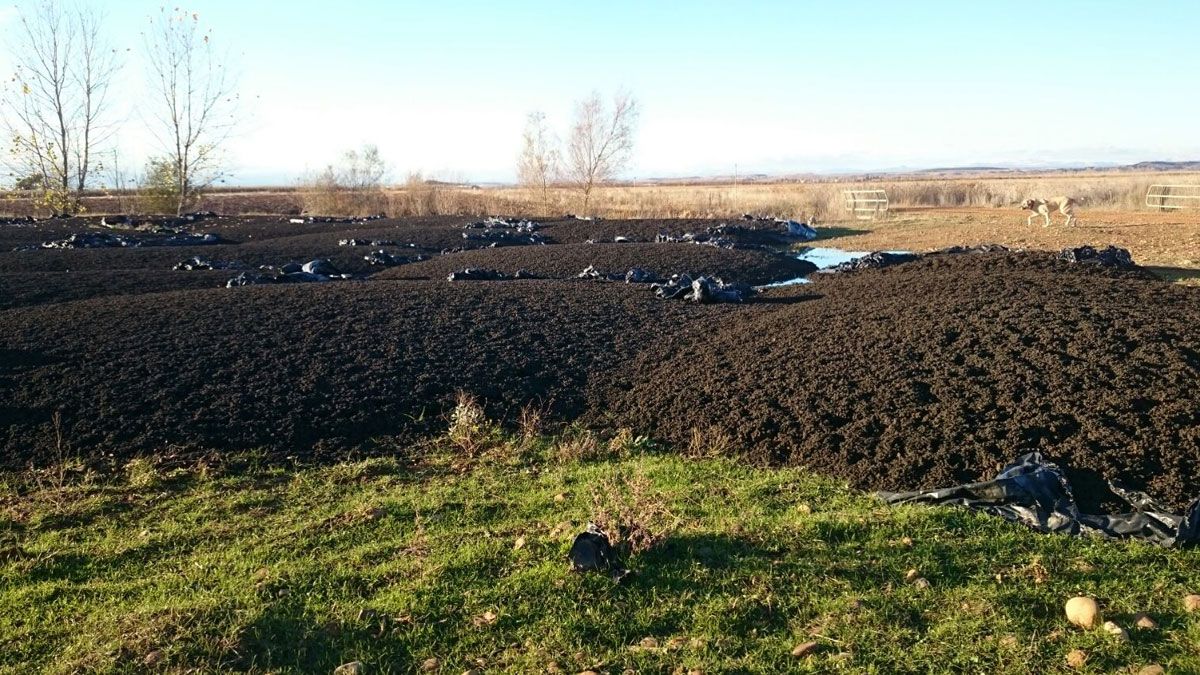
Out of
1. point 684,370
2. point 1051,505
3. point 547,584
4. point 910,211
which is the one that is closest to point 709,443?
point 684,370

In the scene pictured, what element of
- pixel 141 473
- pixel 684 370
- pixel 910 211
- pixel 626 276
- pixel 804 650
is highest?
pixel 910 211

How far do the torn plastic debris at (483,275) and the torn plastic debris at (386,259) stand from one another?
3.23m

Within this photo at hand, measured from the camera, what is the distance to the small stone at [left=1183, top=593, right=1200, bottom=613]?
358 cm

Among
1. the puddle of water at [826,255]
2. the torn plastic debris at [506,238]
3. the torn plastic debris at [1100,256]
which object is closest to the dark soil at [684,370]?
the torn plastic debris at [1100,256]

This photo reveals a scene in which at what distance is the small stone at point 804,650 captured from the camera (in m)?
3.29

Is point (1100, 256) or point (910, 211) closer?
point (1100, 256)

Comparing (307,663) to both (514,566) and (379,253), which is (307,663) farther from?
(379,253)

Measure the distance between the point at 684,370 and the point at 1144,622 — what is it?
4.60 meters

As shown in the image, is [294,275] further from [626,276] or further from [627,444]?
[627,444]

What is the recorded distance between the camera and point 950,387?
6281 millimetres

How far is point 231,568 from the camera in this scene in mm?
4121

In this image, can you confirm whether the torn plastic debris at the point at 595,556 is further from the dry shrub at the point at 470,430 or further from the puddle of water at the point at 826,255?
the puddle of water at the point at 826,255

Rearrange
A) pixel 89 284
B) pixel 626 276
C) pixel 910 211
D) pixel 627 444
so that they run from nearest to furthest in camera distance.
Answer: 1. pixel 627 444
2. pixel 89 284
3. pixel 626 276
4. pixel 910 211

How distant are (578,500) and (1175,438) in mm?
3844
